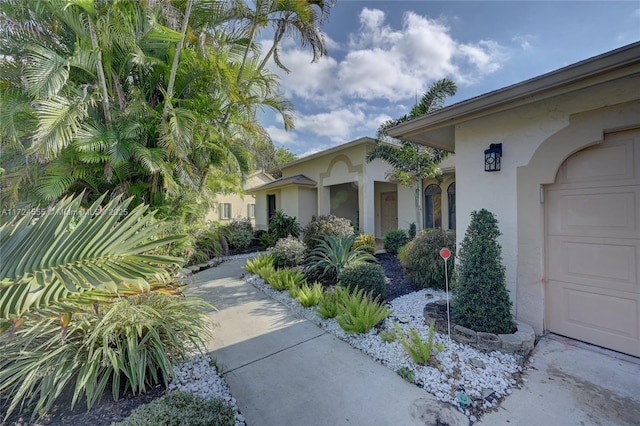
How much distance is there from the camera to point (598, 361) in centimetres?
340

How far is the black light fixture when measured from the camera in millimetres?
4348

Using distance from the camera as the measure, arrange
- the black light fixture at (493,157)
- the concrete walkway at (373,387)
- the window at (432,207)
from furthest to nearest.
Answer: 1. the window at (432,207)
2. the black light fixture at (493,157)
3. the concrete walkway at (373,387)

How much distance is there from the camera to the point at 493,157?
4.35m

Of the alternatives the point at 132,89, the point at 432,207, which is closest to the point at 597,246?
the point at 432,207

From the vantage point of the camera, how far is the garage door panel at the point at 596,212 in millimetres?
3438

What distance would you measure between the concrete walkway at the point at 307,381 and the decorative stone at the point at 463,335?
1314 millimetres

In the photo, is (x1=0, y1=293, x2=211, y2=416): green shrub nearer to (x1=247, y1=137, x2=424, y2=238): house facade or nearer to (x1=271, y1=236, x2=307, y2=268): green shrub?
(x1=271, y1=236, x2=307, y2=268): green shrub

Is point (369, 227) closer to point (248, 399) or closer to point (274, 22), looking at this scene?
point (274, 22)

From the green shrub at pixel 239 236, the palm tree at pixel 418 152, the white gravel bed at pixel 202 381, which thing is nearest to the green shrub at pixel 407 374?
the white gravel bed at pixel 202 381

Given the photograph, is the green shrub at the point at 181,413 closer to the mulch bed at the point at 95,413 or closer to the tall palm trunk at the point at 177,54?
the mulch bed at the point at 95,413

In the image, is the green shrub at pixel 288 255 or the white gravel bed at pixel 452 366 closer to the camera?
the white gravel bed at pixel 452 366

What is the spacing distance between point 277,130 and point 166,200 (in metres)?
4.38

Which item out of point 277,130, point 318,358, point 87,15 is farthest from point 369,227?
point 87,15

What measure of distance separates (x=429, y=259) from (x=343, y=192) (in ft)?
36.0
